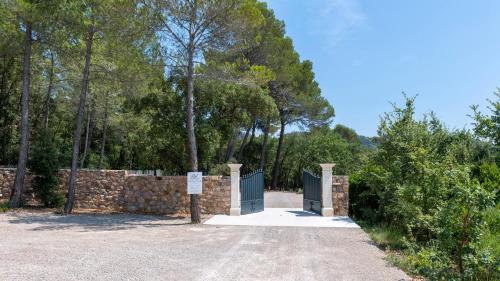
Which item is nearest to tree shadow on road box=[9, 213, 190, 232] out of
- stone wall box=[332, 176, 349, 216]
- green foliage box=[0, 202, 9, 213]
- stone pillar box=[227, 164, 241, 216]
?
green foliage box=[0, 202, 9, 213]

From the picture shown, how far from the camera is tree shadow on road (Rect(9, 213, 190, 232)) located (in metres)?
11.2

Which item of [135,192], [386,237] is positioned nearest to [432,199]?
[386,237]

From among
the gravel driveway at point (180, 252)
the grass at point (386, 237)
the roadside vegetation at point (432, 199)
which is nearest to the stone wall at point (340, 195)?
the roadside vegetation at point (432, 199)

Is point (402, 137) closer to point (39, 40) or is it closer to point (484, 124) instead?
point (484, 124)

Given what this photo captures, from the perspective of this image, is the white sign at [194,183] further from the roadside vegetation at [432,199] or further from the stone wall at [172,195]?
the roadside vegetation at [432,199]

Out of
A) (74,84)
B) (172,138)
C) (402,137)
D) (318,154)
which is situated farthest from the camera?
(318,154)

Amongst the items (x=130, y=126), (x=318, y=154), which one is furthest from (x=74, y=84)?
(x=318, y=154)

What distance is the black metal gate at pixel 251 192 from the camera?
587 inches

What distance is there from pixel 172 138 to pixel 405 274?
564 inches

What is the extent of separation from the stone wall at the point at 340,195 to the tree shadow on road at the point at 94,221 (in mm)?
5147

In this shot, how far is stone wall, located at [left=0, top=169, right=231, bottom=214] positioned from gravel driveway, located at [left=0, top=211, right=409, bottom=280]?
2.62 metres

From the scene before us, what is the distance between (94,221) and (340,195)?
811cm

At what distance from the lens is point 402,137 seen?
11.0 m

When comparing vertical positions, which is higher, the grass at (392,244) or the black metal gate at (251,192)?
the black metal gate at (251,192)
